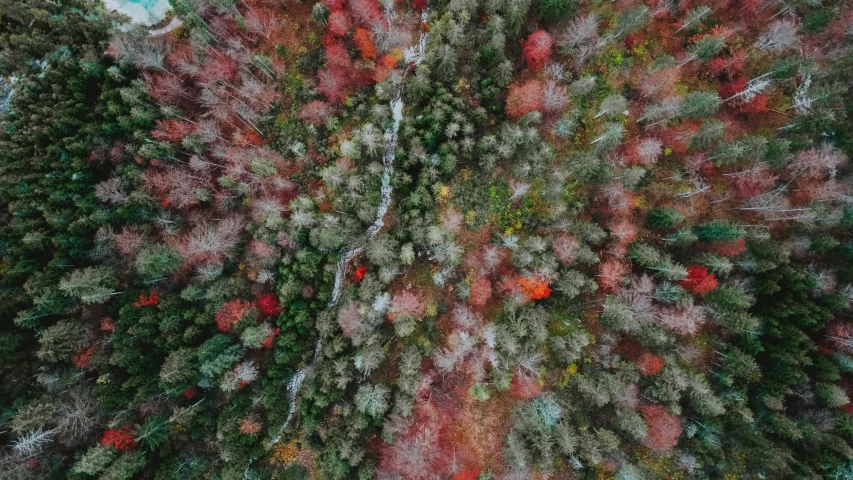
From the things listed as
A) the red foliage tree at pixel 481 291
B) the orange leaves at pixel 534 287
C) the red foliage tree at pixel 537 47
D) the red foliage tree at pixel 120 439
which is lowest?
the orange leaves at pixel 534 287

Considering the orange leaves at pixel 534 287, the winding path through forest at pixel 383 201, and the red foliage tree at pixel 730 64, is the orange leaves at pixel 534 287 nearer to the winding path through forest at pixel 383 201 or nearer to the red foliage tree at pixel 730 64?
the winding path through forest at pixel 383 201

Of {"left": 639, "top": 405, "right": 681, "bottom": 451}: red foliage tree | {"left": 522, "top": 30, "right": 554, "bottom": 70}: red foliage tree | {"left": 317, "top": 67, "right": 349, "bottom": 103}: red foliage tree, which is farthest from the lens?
{"left": 317, "top": 67, "right": 349, "bottom": 103}: red foliage tree

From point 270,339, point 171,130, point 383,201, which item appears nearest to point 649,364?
point 383,201

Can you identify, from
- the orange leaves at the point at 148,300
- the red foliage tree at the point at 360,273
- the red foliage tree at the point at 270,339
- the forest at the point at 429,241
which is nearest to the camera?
the forest at the point at 429,241

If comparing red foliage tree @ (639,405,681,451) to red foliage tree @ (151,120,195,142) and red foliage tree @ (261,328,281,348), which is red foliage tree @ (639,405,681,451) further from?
red foliage tree @ (151,120,195,142)

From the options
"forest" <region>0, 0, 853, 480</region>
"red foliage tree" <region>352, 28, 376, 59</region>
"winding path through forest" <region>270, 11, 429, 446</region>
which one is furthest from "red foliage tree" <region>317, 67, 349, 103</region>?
"winding path through forest" <region>270, 11, 429, 446</region>

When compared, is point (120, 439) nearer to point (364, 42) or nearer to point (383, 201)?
point (383, 201)

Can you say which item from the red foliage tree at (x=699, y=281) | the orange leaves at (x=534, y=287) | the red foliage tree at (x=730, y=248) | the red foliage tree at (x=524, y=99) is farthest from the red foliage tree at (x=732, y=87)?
the orange leaves at (x=534, y=287)
